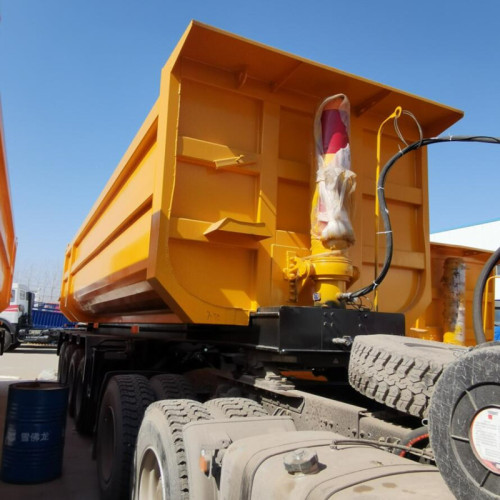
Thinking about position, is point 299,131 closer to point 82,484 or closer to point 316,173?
point 316,173

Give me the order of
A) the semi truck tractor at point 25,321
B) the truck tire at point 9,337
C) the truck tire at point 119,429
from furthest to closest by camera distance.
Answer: the semi truck tractor at point 25,321 < the truck tire at point 9,337 < the truck tire at point 119,429

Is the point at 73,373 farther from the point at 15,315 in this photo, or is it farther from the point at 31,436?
the point at 15,315

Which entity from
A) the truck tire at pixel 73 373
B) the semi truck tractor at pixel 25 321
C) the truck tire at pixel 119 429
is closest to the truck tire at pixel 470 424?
the truck tire at pixel 119 429

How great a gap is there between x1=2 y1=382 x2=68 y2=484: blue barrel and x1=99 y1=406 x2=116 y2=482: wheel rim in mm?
788

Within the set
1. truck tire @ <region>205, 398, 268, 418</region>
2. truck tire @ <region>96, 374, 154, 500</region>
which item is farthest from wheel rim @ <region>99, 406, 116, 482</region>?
truck tire @ <region>205, 398, 268, 418</region>

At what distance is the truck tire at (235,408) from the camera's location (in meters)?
2.72

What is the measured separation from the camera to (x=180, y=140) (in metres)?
3.14

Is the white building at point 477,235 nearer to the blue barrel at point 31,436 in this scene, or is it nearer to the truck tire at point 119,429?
the blue barrel at point 31,436

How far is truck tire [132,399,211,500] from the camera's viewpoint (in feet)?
8.08

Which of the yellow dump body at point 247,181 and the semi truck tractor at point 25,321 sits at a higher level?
the yellow dump body at point 247,181

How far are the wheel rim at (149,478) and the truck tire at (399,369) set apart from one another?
1386 millimetres

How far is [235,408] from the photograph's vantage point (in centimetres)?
278

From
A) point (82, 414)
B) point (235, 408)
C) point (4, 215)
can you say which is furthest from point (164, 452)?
point (4, 215)

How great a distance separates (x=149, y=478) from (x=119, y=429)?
2.02ft
